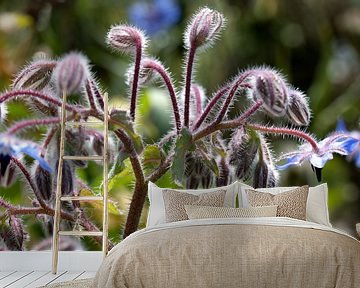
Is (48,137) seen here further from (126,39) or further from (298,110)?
(298,110)

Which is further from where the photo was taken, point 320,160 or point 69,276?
point 69,276

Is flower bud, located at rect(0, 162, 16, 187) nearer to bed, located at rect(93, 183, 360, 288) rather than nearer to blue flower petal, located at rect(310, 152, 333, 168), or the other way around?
bed, located at rect(93, 183, 360, 288)

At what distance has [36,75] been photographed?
203cm

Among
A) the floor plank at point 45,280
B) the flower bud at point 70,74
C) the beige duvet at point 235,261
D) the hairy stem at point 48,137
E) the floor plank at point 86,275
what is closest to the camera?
the beige duvet at point 235,261

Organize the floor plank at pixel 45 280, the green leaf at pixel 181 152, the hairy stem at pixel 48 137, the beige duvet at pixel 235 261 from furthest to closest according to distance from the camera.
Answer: the floor plank at pixel 45 280 → the hairy stem at pixel 48 137 → the green leaf at pixel 181 152 → the beige duvet at pixel 235 261

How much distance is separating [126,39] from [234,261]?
2.05ft

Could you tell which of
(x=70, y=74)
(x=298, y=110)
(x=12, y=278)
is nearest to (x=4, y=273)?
(x=12, y=278)

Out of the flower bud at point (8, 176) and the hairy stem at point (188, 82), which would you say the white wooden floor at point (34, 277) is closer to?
the flower bud at point (8, 176)

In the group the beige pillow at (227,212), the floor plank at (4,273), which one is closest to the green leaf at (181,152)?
the beige pillow at (227,212)

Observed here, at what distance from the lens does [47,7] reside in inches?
118

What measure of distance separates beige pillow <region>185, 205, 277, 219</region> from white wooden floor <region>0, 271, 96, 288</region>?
39cm

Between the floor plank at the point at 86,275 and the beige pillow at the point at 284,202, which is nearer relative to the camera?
the beige pillow at the point at 284,202

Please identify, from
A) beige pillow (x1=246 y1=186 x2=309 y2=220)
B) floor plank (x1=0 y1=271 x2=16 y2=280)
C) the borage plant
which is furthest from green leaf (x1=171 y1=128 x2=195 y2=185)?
floor plank (x1=0 y1=271 x2=16 y2=280)

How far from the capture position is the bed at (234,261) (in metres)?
1.71
